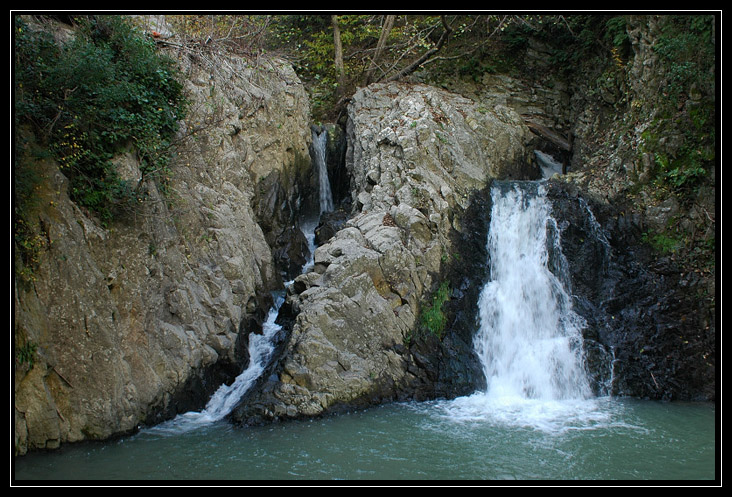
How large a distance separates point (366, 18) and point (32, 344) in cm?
1762

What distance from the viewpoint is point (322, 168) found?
16.8 meters

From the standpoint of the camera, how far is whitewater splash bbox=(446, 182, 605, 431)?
33.4ft

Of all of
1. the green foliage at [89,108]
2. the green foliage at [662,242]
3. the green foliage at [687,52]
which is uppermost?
the green foliage at [687,52]

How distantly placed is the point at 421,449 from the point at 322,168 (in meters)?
10.9

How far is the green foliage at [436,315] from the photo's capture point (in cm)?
1171

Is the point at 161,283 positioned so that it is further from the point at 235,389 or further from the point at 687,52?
the point at 687,52

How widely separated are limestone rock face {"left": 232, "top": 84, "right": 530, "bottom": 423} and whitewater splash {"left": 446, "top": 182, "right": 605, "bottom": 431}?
887 millimetres

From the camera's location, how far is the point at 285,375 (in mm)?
9789

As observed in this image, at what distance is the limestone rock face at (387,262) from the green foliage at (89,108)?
433cm

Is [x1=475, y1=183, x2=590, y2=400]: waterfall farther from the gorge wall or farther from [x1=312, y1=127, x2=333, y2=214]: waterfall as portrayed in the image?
[x1=312, y1=127, x2=333, y2=214]: waterfall

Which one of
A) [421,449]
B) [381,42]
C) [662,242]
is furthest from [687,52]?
[421,449]

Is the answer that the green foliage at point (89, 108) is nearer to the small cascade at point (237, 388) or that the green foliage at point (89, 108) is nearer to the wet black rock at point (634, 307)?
the small cascade at point (237, 388)

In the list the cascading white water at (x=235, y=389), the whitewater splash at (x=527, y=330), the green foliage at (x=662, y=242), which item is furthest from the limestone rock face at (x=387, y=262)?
the green foliage at (x=662, y=242)

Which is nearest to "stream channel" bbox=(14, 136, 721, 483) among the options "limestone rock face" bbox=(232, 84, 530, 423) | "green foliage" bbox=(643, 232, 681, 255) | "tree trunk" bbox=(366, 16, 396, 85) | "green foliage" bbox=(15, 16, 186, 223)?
"limestone rock face" bbox=(232, 84, 530, 423)
